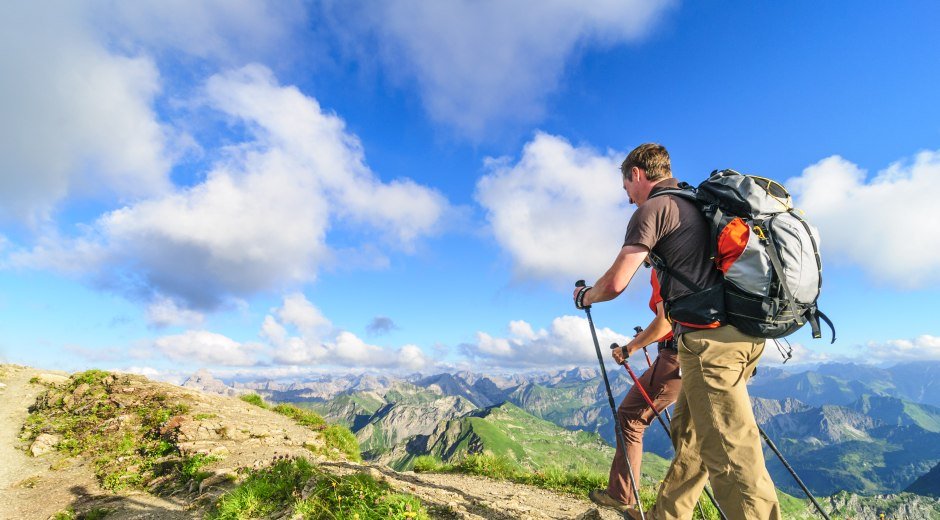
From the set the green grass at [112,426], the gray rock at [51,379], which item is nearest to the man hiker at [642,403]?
the green grass at [112,426]

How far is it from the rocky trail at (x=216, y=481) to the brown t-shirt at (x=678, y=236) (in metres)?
4.34

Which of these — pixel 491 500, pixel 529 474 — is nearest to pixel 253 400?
pixel 529 474

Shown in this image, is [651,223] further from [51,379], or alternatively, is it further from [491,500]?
[51,379]

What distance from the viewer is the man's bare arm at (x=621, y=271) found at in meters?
4.45

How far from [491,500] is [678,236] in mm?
6657

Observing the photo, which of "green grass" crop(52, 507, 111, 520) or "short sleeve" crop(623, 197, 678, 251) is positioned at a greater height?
"short sleeve" crop(623, 197, 678, 251)

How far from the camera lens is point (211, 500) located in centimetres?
787

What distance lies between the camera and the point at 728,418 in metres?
4.23

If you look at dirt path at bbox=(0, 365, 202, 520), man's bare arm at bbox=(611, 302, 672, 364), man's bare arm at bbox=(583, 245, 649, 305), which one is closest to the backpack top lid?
man's bare arm at bbox=(583, 245, 649, 305)

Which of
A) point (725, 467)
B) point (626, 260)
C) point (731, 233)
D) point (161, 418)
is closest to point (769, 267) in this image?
point (731, 233)

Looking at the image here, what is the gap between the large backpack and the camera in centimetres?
409

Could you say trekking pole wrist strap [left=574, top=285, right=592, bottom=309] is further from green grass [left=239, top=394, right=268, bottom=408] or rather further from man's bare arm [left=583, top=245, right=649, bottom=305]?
green grass [left=239, top=394, right=268, bottom=408]

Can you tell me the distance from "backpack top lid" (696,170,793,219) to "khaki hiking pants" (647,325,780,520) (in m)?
1.30

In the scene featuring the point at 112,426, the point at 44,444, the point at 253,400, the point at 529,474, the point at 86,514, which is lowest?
the point at 529,474
